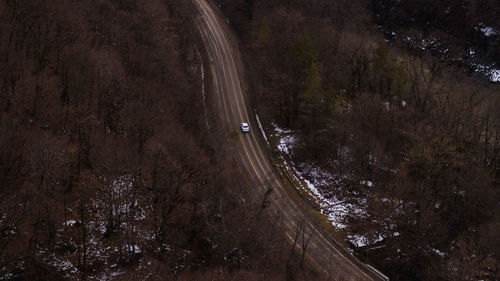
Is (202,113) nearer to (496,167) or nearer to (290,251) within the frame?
(290,251)

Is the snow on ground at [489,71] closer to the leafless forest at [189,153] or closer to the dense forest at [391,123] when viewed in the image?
the dense forest at [391,123]

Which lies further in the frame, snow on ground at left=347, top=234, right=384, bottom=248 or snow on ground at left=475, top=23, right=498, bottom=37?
snow on ground at left=475, top=23, right=498, bottom=37

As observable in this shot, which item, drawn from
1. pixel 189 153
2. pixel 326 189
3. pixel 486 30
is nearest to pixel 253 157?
pixel 326 189

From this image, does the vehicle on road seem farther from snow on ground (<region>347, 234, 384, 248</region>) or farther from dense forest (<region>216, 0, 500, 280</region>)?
snow on ground (<region>347, 234, 384, 248</region>)

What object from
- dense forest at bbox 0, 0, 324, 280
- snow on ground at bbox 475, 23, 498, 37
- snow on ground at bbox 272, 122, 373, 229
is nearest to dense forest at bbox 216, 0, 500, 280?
snow on ground at bbox 475, 23, 498, 37

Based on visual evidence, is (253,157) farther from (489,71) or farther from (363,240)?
(489,71)

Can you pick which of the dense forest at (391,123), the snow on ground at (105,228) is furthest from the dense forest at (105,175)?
the dense forest at (391,123)

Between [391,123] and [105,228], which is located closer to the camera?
[105,228]
